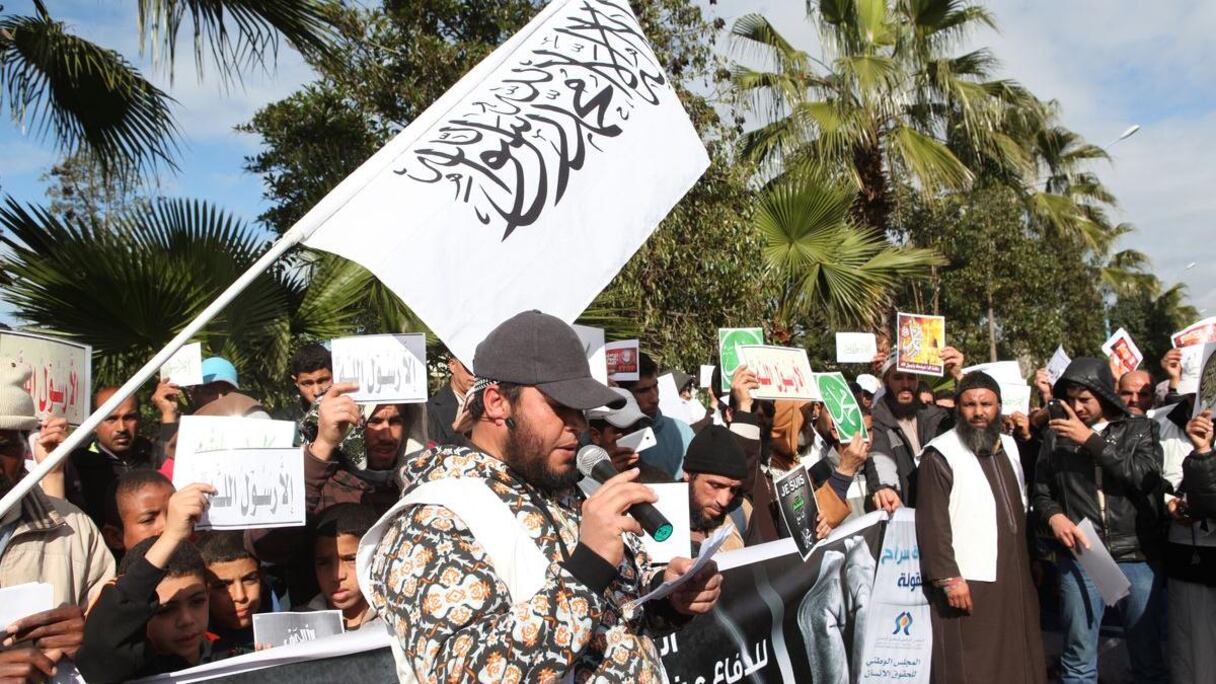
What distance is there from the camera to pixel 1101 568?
5797 mm

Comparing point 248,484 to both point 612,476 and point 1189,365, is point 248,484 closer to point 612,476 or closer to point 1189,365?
point 612,476

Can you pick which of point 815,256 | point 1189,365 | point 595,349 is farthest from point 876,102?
point 595,349

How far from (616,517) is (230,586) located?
2.02 m

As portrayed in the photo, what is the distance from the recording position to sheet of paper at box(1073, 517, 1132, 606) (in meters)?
5.72

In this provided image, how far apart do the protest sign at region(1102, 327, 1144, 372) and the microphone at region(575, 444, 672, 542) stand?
6591 mm

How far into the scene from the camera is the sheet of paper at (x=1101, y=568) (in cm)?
572

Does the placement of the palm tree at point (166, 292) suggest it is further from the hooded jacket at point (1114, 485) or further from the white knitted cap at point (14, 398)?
the hooded jacket at point (1114, 485)

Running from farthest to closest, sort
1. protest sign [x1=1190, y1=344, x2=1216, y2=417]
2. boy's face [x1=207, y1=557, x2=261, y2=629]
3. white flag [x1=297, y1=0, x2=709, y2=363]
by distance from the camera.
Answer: protest sign [x1=1190, y1=344, x2=1216, y2=417]
boy's face [x1=207, y1=557, x2=261, y2=629]
white flag [x1=297, y1=0, x2=709, y2=363]

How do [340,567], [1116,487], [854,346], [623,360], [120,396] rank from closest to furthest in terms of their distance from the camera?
[120,396]
[340,567]
[623,360]
[1116,487]
[854,346]

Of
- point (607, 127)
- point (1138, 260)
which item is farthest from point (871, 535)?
point (1138, 260)

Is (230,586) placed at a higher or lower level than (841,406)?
lower

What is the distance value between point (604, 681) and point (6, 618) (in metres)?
1.31

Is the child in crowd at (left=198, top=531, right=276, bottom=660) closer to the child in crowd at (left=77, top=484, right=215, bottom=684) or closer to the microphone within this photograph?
the child in crowd at (left=77, top=484, right=215, bottom=684)

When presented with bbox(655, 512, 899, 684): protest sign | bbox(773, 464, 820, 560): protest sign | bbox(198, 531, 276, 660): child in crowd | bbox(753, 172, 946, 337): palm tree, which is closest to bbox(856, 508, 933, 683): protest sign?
bbox(655, 512, 899, 684): protest sign
